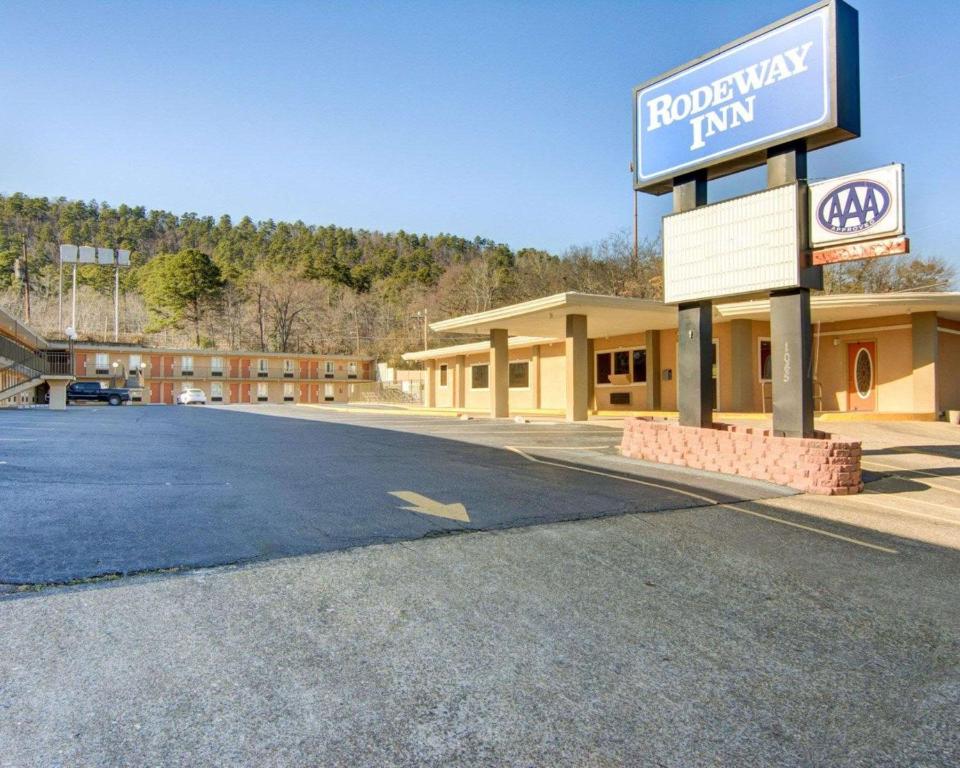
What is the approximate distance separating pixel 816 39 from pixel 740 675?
1017cm

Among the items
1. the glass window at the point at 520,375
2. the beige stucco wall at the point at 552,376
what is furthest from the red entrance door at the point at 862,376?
the glass window at the point at 520,375

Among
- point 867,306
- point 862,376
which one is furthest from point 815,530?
point 862,376

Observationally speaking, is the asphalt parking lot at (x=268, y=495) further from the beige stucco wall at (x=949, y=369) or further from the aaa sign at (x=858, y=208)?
the beige stucco wall at (x=949, y=369)

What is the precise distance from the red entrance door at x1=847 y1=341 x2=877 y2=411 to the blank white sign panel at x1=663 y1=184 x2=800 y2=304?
1203 cm

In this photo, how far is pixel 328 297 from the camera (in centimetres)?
7569

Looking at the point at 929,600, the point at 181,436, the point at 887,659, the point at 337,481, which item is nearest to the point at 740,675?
the point at 887,659

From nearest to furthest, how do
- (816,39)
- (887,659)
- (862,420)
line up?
(887,659) → (816,39) → (862,420)

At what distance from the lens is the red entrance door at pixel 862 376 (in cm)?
2062

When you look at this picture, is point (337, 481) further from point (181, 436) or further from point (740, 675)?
point (181, 436)

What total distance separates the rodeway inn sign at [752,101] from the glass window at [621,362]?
14.0 meters

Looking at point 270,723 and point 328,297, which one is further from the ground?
point 328,297

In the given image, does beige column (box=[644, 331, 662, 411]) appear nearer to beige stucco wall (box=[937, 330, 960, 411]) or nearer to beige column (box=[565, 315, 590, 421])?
beige column (box=[565, 315, 590, 421])

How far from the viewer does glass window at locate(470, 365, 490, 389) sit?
109ft

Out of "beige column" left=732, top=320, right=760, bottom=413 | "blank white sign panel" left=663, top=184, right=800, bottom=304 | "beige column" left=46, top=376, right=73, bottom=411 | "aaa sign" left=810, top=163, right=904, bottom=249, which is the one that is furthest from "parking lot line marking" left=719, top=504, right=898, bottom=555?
"beige column" left=46, top=376, right=73, bottom=411
